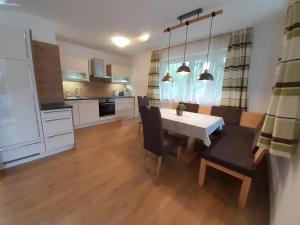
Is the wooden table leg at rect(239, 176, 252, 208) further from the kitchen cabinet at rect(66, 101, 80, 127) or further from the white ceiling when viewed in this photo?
the kitchen cabinet at rect(66, 101, 80, 127)

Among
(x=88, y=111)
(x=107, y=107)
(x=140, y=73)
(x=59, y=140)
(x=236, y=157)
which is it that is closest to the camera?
(x=236, y=157)

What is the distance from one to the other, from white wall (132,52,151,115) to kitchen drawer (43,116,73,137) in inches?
125

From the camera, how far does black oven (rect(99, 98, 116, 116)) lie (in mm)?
4318

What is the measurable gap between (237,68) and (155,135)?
8.17 ft

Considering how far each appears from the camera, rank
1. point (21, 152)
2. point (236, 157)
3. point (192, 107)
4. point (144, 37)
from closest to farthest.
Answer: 1. point (236, 157)
2. point (21, 152)
3. point (192, 107)
4. point (144, 37)

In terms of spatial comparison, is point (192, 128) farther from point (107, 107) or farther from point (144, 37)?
point (107, 107)

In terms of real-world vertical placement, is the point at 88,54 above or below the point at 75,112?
above

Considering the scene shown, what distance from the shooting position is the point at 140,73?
518cm

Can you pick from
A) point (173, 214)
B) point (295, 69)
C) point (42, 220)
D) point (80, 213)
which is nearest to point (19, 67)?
point (42, 220)

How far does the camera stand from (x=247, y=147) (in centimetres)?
180

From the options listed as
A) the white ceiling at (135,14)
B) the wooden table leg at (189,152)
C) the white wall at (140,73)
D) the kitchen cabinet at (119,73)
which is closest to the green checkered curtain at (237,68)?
the white ceiling at (135,14)

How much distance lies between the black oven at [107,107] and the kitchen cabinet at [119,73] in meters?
0.89

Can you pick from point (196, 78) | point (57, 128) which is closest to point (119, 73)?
point (196, 78)

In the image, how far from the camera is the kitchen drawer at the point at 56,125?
2207 mm
